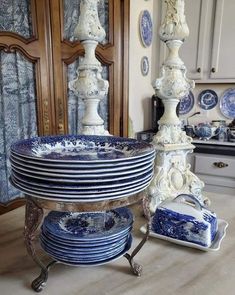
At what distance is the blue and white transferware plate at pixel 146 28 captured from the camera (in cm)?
244

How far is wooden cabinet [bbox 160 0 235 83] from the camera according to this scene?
88.4 inches

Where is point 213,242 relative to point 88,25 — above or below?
below

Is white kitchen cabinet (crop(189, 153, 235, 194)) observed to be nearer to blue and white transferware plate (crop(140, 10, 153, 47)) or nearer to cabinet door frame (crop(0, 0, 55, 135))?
blue and white transferware plate (crop(140, 10, 153, 47))

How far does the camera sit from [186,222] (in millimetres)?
684

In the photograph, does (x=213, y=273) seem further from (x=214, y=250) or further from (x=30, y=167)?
(x=30, y=167)

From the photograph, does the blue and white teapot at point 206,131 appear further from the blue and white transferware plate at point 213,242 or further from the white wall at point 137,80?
the blue and white transferware plate at point 213,242

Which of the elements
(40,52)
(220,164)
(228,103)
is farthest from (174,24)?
(228,103)

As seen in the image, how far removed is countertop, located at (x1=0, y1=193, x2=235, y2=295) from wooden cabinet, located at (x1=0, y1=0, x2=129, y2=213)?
0.89 metres

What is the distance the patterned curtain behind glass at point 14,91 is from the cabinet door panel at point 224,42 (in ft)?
5.02

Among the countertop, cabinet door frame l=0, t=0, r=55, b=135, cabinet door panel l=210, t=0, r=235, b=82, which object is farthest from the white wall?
the countertop

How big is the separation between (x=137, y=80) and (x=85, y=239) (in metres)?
2.12

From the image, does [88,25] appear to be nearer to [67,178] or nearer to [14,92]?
[67,178]

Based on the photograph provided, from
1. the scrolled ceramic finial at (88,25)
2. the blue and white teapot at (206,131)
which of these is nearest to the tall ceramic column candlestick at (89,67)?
the scrolled ceramic finial at (88,25)

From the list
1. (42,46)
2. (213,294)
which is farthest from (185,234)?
(42,46)
